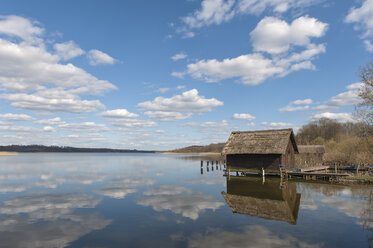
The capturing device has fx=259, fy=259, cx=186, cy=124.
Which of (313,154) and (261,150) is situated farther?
(313,154)

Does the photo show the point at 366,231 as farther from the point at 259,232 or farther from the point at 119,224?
the point at 119,224

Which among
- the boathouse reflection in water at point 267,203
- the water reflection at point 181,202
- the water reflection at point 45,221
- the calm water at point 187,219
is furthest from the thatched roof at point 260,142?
the water reflection at point 45,221

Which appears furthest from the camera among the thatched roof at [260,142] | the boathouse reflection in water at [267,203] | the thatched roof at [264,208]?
the thatched roof at [260,142]

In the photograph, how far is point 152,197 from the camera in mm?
18562

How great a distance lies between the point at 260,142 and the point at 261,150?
1.67 meters

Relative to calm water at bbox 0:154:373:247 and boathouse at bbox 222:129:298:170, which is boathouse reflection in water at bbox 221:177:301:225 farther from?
boathouse at bbox 222:129:298:170

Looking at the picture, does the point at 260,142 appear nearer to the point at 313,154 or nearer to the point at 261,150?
the point at 261,150

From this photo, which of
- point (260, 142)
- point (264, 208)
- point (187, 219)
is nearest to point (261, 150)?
point (260, 142)

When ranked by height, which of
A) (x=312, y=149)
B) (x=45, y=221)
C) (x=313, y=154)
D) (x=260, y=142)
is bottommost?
(x=45, y=221)

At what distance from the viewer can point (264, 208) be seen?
1491 centimetres

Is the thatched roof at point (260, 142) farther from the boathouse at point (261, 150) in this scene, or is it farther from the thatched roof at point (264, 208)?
the thatched roof at point (264, 208)

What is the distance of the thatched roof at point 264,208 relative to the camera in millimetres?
13227

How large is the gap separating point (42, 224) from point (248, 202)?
11.7m

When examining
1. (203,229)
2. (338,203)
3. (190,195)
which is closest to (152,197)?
(190,195)
